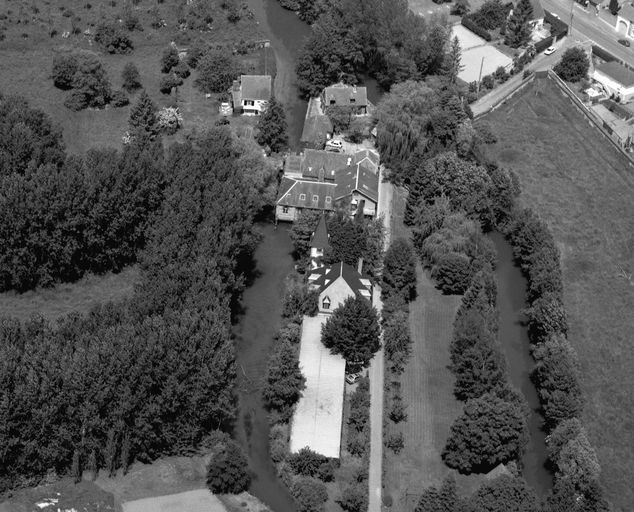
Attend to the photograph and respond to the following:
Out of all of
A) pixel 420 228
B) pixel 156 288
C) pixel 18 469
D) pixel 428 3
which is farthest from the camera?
pixel 428 3

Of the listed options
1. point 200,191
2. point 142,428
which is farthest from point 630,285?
point 142,428

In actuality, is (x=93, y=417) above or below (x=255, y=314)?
above

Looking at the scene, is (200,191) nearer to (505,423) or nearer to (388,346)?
(388,346)

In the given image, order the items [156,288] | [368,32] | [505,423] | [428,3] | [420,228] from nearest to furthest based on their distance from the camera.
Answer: [505,423]
[156,288]
[420,228]
[368,32]
[428,3]

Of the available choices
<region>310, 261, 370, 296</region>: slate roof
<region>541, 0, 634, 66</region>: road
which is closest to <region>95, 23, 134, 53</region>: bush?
<region>310, 261, 370, 296</region>: slate roof

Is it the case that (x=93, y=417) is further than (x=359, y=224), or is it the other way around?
(x=359, y=224)

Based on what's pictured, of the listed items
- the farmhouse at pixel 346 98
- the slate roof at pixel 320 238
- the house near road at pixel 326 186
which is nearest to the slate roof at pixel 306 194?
the house near road at pixel 326 186

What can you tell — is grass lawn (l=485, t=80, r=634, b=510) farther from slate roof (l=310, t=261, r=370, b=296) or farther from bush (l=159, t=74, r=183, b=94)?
bush (l=159, t=74, r=183, b=94)

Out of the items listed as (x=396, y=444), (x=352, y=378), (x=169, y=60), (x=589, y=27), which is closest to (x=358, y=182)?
(x=352, y=378)
